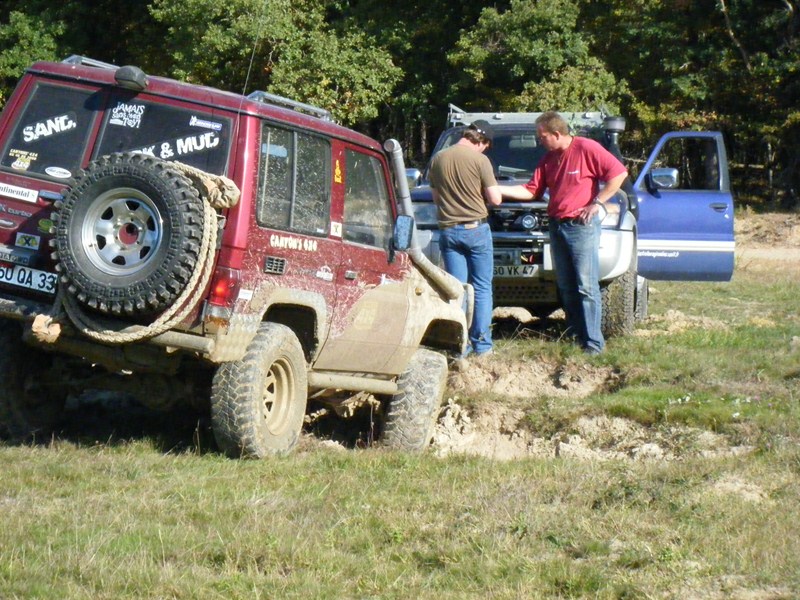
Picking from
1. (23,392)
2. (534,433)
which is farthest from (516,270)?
(23,392)

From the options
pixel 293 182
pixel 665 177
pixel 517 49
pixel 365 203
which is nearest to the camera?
pixel 293 182

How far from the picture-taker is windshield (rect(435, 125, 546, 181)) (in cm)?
1129

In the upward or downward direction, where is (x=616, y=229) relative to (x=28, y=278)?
upward

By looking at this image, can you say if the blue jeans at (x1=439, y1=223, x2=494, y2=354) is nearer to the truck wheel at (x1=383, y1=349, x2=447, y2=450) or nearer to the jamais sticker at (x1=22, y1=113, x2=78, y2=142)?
the truck wheel at (x1=383, y1=349, x2=447, y2=450)

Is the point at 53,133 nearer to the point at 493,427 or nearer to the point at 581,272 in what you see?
the point at 493,427

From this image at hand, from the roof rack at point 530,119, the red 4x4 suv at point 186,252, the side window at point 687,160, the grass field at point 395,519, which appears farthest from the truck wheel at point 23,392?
the side window at point 687,160

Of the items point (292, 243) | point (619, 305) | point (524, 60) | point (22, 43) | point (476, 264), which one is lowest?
point (619, 305)

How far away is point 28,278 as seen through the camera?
6289 millimetres

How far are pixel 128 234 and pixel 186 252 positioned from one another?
41cm

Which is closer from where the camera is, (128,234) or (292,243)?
(128,234)

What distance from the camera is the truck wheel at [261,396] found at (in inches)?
248

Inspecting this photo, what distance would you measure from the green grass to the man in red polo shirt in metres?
2.15

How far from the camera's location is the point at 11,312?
6.19m

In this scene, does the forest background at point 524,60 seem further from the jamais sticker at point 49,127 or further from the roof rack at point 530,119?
the jamais sticker at point 49,127
